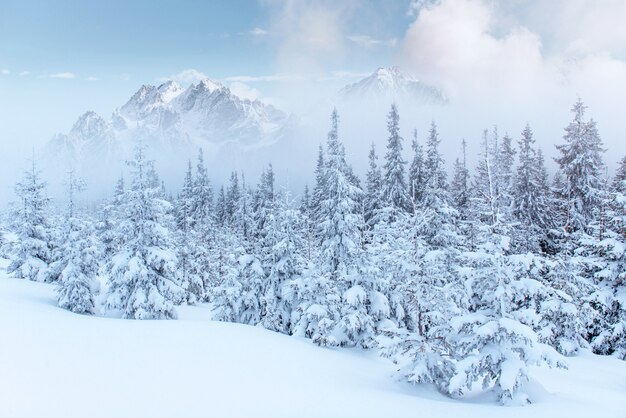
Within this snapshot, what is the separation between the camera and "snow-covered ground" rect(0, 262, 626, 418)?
943cm

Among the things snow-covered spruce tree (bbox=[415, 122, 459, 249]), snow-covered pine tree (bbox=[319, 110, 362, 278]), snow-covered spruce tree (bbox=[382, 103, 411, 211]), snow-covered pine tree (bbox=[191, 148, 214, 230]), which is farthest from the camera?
snow-covered pine tree (bbox=[191, 148, 214, 230])

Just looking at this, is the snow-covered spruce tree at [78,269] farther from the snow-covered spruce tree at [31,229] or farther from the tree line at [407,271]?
the snow-covered spruce tree at [31,229]

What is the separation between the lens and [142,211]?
79.5ft

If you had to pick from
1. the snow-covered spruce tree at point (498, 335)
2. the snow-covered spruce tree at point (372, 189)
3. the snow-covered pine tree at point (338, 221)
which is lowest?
the snow-covered spruce tree at point (498, 335)

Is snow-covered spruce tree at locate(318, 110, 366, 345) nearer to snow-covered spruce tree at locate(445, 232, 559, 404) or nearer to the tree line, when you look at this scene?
the tree line

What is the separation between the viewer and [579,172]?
32125mm

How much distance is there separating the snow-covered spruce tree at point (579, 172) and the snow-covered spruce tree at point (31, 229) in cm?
4190

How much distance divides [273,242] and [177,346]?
10.6 m

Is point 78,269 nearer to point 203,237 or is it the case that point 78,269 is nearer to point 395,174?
point 203,237

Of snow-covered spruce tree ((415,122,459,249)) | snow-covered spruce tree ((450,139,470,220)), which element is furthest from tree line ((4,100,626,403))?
snow-covered spruce tree ((450,139,470,220))

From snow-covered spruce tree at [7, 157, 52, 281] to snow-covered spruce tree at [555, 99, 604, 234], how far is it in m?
41.9

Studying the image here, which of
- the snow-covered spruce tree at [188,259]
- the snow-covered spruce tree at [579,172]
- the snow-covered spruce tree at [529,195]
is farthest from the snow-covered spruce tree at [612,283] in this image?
the snow-covered spruce tree at [188,259]

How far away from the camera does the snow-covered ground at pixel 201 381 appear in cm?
943

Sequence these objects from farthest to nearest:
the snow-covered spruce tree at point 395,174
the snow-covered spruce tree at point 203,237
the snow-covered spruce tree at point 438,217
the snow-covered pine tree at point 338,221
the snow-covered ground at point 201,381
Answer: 1. the snow-covered spruce tree at point 203,237
2. the snow-covered spruce tree at point 395,174
3. the snow-covered spruce tree at point 438,217
4. the snow-covered pine tree at point 338,221
5. the snow-covered ground at point 201,381
